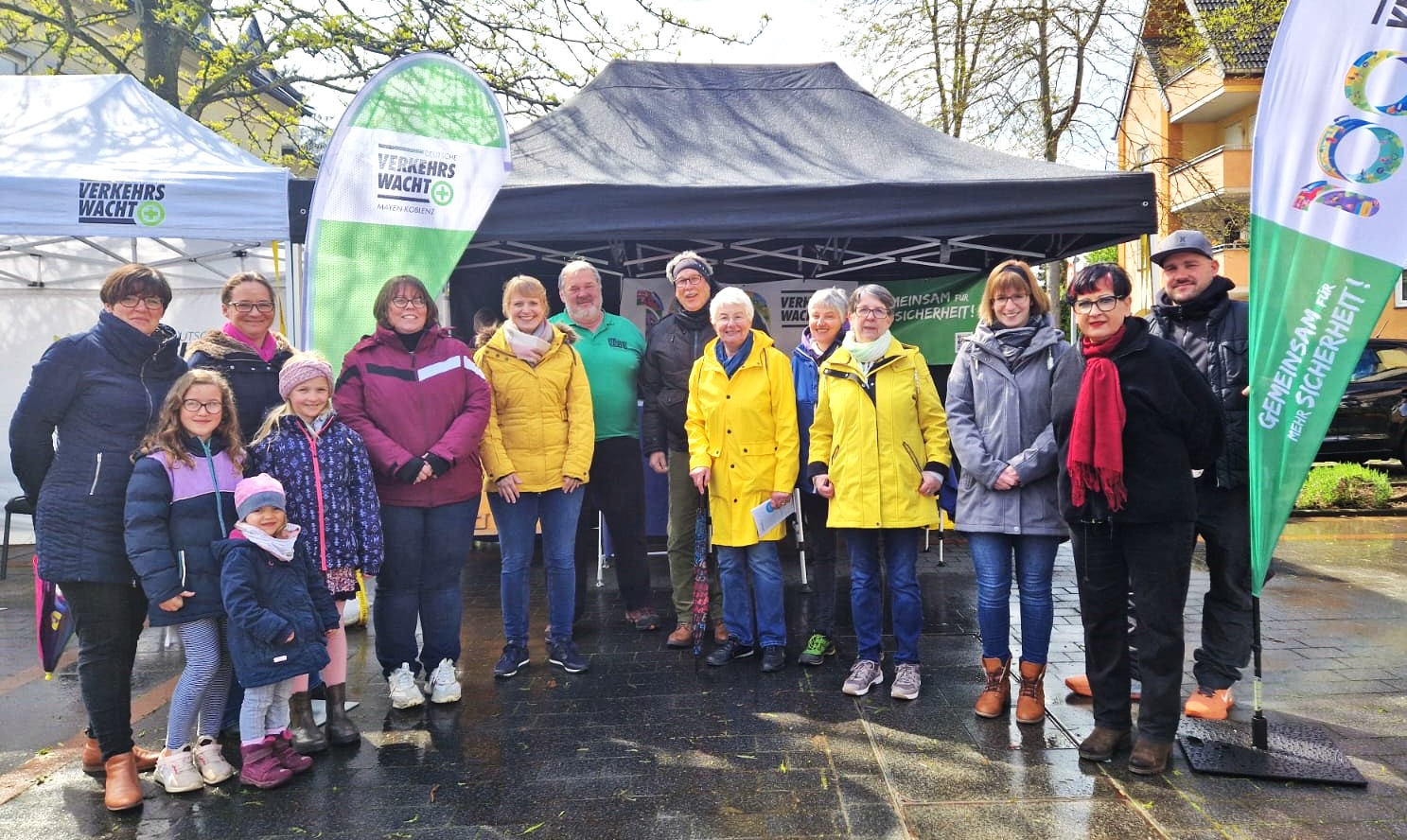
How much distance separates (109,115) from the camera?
607cm

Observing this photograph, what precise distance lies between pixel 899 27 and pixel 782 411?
13973 millimetres

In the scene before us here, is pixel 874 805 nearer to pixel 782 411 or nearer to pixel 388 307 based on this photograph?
pixel 782 411

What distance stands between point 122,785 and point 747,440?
8.90ft

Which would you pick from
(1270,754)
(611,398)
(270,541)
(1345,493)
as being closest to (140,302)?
(270,541)

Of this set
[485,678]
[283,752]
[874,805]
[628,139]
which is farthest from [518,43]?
[874,805]

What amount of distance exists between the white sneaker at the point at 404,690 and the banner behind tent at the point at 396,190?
154 cm

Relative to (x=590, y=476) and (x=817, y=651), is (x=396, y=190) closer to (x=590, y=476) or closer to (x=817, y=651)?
(x=590, y=476)

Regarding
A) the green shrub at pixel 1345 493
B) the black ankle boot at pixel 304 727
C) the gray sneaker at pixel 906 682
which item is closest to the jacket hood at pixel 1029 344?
the gray sneaker at pixel 906 682

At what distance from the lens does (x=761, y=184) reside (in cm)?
523

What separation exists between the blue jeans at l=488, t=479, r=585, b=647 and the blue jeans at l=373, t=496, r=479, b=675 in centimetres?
27

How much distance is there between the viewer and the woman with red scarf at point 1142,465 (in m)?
3.13

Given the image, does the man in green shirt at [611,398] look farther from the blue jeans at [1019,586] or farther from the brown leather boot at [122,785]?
the brown leather boot at [122,785]

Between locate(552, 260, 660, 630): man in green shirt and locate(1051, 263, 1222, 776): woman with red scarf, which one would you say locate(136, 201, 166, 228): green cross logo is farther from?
locate(1051, 263, 1222, 776): woman with red scarf

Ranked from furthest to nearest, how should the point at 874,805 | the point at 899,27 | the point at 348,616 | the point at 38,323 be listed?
the point at 899,27
the point at 38,323
the point at 348,616
the point at 874,805
